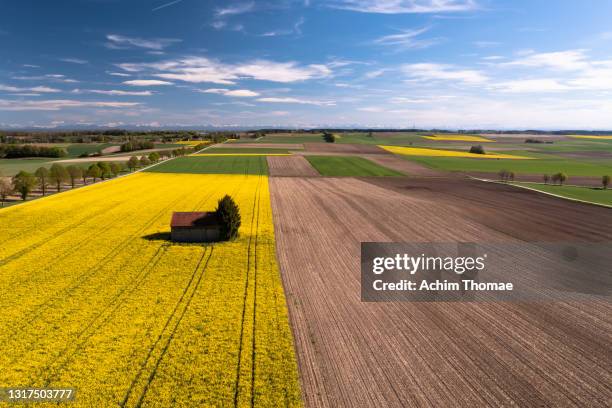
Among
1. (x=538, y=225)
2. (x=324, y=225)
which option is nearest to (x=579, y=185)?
(x=538, y=225)

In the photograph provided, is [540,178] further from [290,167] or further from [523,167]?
[290,167]

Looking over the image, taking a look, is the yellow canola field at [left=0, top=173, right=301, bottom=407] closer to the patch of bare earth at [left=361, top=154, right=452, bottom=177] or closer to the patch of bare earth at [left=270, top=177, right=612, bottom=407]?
the patch of bare earth at [left=270, top=177, right=612, bottom=407]

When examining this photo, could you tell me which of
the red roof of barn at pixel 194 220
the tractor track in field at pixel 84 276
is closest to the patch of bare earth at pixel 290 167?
the tractor track in field at pixel 84 276

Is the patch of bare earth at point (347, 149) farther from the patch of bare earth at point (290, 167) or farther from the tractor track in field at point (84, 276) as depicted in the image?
the tractor track in field at point (84, 276)

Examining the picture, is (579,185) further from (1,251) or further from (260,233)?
(1,251)

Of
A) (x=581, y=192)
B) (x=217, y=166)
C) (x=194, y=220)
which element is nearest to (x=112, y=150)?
(x=217, y=166)

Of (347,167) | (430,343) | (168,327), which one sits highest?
(347,167)
